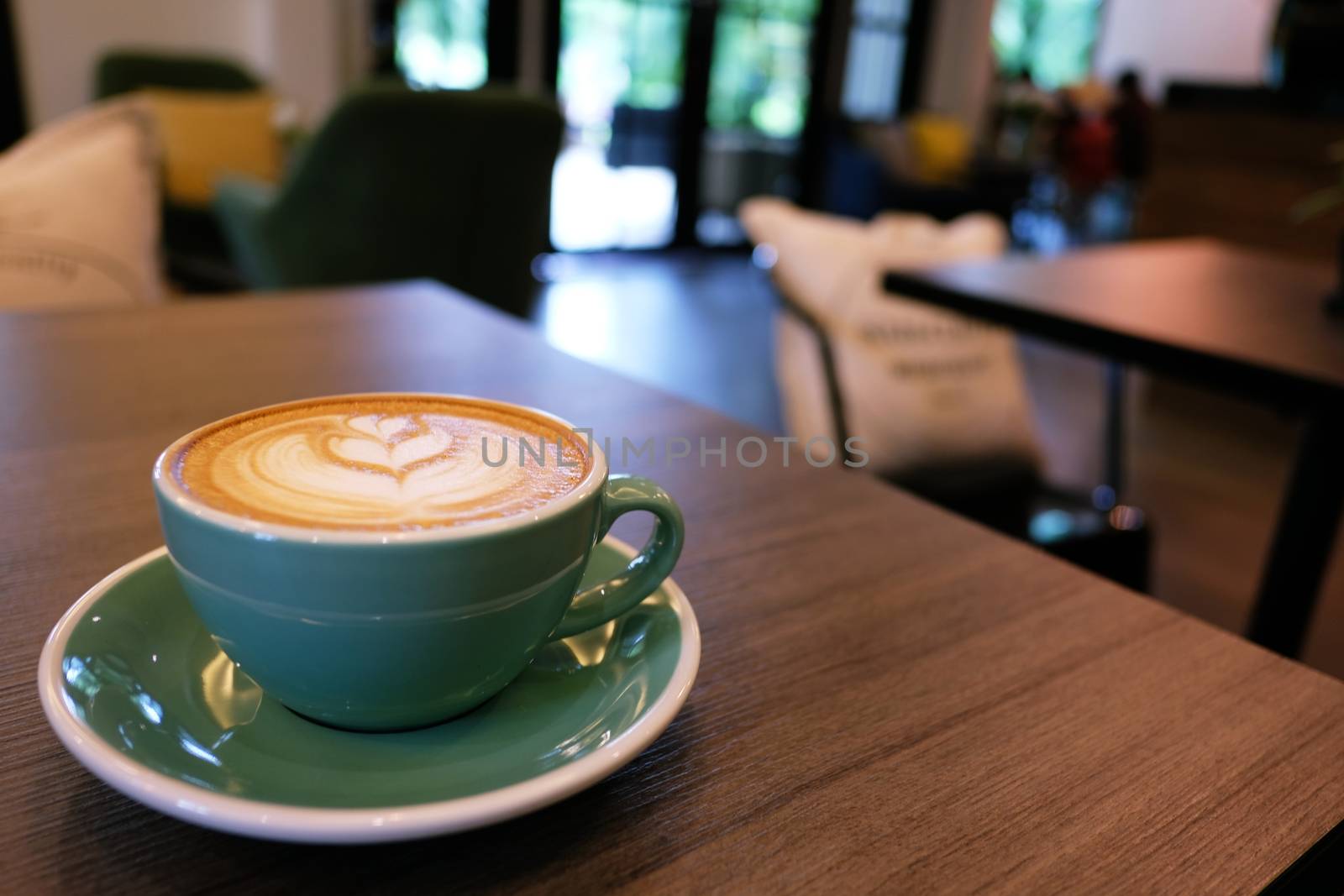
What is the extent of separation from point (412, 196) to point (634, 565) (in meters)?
1.91

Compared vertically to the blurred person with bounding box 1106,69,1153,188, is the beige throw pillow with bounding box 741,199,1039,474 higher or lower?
lower

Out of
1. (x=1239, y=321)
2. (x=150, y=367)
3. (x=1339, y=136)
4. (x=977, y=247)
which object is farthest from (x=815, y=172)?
(x=150, y=367)

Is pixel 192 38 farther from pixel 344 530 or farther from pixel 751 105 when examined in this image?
pixel 344 530

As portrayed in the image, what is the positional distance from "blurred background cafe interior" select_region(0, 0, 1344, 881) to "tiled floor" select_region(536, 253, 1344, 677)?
16mm

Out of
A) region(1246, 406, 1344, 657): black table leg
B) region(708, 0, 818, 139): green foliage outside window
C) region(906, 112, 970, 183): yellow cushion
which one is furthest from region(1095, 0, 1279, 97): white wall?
region(1246, 406, 1344, 657): black table leg

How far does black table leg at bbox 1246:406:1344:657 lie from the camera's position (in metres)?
1.11

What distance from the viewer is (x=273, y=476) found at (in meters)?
0.31

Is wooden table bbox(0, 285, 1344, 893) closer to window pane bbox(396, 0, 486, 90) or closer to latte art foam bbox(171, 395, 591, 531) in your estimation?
latte art foam bbox(171, 395, 591, 531)

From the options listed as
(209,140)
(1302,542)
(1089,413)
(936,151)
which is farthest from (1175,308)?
(936,151)

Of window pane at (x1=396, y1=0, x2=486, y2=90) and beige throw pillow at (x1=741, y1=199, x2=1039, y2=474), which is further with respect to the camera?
window pane at (x1=396, y1=0, x2=486, y2=90)

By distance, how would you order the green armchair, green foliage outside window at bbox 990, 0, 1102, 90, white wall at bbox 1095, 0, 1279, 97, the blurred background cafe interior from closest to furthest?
the blurred background cafe interior < the green armchair < white wall at bbox 1095, 0, 1279, 97 < green foliage outside window at bbox 990, 0, 1102, 90

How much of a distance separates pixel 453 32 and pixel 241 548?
15.7 ft

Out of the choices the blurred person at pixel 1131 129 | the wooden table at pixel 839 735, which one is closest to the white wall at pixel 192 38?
the wooden table at pixel 839 735

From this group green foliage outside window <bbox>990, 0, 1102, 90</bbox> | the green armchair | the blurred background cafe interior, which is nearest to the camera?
the blurred background cafe interior
